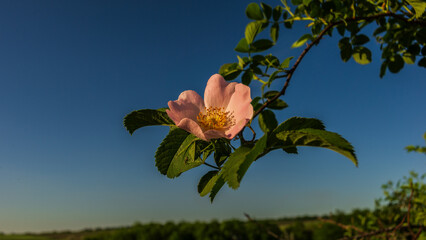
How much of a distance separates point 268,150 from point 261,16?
0.86 m

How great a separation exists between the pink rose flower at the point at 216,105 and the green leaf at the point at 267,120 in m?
0.10

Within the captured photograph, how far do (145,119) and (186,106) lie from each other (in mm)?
118

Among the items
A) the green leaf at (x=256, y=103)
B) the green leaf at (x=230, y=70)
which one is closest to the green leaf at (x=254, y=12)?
the green leaf at (x=230, y=70)

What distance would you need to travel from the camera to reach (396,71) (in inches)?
91.4

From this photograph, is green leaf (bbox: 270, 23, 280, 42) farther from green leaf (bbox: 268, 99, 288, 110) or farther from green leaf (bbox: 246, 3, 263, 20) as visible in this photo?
green leaf (bbox: 268, 99, 288, 110)

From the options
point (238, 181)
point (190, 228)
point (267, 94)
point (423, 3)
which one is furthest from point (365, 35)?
point (190, 228)

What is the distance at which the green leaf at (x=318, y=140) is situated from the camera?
23.5 inches

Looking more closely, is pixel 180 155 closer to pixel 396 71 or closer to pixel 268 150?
pixel 268 150

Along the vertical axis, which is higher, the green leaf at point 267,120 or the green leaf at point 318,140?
the green leaf at point 267,120

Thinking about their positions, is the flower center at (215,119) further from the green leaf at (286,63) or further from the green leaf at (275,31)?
the green leaf at (275,31)

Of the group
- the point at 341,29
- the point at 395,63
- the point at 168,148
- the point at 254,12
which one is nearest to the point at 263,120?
the point at 168,148

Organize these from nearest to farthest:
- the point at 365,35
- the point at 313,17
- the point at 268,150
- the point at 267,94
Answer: the point at 268,150
the point at 267,94
the point at 313,17
the point at 365,35

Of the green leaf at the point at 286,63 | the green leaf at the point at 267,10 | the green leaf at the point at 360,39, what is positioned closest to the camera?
the green leaf at the point at 286,63

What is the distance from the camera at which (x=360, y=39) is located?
2084 mm
